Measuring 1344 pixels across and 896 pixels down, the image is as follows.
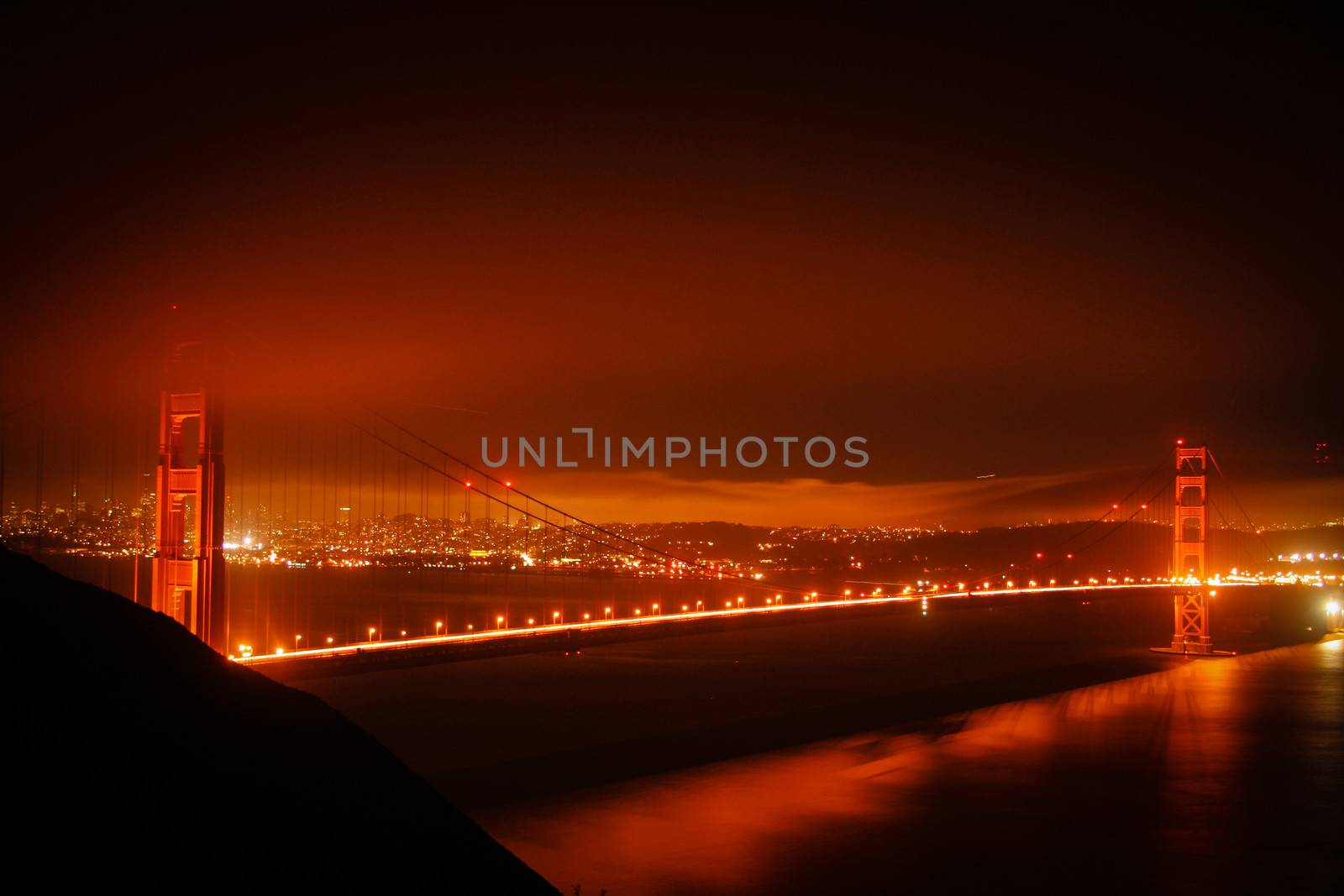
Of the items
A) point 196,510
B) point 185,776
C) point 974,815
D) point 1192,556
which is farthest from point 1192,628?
point 185,776

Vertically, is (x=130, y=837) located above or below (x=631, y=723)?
above

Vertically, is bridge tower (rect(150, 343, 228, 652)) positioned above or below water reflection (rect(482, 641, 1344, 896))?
above

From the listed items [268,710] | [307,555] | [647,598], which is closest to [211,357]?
[268,710]

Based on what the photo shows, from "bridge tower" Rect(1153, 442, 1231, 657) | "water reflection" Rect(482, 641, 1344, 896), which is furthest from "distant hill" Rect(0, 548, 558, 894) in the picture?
"bridge tower" Rect(1153, 442, 1231, 657)

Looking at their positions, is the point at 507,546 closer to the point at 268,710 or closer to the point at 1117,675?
the point at 1117,675

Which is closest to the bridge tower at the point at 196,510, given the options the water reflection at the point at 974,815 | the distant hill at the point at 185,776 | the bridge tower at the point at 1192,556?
the water reflection at the point at 974,815

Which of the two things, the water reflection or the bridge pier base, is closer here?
the water reflection

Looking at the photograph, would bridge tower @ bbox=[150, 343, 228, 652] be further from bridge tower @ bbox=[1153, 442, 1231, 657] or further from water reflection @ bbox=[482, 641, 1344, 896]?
bridge tower @ bbox=[1153, 442, 1231, 657]
